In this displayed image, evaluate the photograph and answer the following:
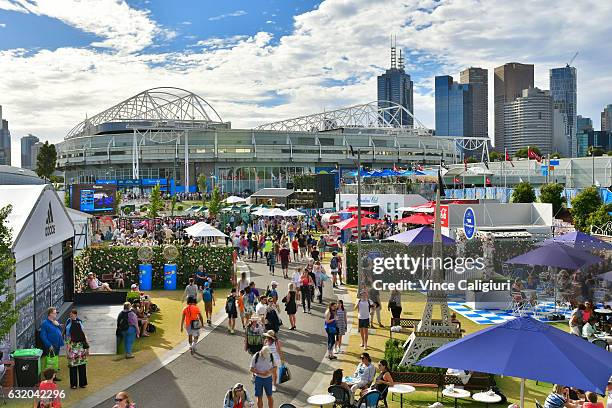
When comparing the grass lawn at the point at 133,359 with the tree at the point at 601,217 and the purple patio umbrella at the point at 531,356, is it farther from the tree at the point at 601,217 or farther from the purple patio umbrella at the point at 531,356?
the tree at the point at 601,217

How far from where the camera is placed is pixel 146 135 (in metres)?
120

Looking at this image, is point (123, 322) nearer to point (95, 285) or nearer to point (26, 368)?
point (26, 368)

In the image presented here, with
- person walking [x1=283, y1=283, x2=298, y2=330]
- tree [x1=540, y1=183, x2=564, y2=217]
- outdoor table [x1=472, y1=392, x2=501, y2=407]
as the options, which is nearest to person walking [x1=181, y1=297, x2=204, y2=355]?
person walking [x1=283, y1=283, x2=298, y2=330]

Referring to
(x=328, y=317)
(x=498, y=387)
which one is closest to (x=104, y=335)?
(x=328, y=317)

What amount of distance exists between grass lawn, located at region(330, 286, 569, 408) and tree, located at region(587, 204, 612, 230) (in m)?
16.2

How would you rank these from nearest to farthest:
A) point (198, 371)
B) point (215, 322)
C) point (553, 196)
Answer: point (198, 371), point (215, 322), point (553, 196)

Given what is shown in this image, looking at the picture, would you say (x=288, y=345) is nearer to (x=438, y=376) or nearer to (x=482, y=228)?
(x=438, y=376)

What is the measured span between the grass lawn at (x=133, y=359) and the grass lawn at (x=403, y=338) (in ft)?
14.1

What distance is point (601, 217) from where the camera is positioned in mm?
32188

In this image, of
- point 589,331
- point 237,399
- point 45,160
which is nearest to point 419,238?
point 589,331

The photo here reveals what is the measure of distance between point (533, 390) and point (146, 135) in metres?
116

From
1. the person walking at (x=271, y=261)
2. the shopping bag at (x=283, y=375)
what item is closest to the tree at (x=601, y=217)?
the person walking at (x=271, y=261)

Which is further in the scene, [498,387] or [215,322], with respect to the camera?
[215,322]

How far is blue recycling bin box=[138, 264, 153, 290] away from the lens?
2217 centimetres
